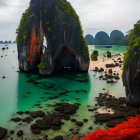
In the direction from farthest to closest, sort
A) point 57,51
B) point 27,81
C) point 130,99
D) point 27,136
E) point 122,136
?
point 57,51 < point 27,81 < point 130,99 < point 27,136 < point 122,136

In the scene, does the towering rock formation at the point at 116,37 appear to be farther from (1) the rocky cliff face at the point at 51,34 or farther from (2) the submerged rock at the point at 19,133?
(2) the submerged rock at the point at 19,133

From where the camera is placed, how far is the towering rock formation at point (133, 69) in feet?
39.8

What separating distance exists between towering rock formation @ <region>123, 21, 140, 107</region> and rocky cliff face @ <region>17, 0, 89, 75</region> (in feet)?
49.9

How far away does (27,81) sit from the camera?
2472 cm

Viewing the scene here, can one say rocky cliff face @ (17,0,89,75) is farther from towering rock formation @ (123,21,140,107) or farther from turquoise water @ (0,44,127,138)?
towering rock formation @ (123,21,140,107)

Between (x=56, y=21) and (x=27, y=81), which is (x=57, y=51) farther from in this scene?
(x=27, y=81)

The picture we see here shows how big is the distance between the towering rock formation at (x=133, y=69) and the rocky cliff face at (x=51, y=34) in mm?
15211

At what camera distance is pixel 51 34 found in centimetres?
2734

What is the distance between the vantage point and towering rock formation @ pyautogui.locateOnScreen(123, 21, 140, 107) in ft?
39.8

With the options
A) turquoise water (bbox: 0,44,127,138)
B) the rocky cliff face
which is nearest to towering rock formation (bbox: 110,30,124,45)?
the rocky cliff face

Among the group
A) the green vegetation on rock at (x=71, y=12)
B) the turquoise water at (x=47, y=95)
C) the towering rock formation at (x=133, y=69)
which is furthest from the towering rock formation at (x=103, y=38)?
the towering rock formation at (x=133, y=69)

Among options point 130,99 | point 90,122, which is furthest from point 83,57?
point 90,122

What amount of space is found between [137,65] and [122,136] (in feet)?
23.3

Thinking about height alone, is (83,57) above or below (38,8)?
below
